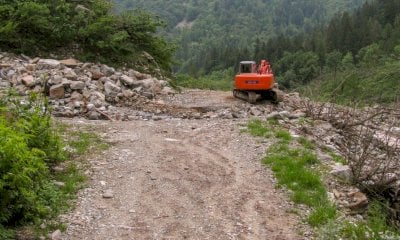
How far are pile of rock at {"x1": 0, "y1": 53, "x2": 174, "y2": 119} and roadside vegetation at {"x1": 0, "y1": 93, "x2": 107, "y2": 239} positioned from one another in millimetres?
5252

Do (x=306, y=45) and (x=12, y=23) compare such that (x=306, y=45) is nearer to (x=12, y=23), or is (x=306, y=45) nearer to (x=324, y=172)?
(x=12, y=23)

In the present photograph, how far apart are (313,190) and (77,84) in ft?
32.0

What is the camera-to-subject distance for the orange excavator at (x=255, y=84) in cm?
1788

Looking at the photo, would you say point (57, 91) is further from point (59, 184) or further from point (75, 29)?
point (59, 184)

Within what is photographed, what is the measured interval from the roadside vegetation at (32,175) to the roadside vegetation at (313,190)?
145 inches

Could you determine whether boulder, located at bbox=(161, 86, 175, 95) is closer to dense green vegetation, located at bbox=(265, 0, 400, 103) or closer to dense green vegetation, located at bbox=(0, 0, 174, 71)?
dense green vegetation, located at bbox=(0, 0, 174, 71)

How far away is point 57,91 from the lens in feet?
52.1

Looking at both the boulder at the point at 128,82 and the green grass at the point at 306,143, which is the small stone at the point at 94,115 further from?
the green grass at the point at 306,143

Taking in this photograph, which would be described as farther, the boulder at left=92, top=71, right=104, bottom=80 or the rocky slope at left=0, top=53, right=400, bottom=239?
the boulder at left=92, top=71, right=104, bottom=80

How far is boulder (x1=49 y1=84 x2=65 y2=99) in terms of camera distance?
51.9 ft

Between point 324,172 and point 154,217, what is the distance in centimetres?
371

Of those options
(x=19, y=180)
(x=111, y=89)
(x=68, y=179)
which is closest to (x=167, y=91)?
(x=111, y=89)

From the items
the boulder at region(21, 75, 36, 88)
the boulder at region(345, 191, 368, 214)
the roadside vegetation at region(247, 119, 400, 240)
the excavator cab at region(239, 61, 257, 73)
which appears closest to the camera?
the roadside vegetation at region(247, 119, 400, 240)

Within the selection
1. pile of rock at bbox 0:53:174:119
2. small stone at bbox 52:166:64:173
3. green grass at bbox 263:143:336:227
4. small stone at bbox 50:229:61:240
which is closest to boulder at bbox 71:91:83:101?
pile of rock at bbox 0:53:174:119
